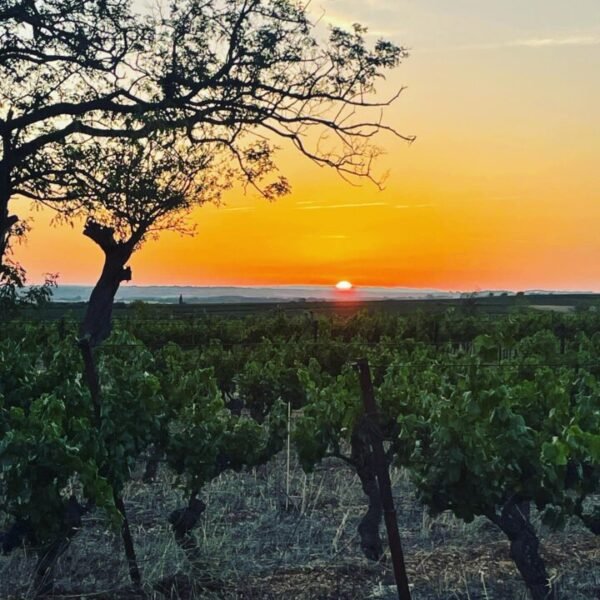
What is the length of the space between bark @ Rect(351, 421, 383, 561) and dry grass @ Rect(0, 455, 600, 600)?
0.53 feet

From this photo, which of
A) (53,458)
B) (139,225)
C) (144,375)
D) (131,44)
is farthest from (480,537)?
(139,225)

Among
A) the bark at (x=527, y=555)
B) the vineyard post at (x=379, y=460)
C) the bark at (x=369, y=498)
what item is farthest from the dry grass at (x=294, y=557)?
the vineyard post at (x=379, y=460)

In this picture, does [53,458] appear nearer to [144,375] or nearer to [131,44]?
[144,375]

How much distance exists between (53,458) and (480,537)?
14.0 feet

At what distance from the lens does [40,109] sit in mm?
16422

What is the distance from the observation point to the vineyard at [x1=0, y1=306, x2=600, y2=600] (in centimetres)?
605

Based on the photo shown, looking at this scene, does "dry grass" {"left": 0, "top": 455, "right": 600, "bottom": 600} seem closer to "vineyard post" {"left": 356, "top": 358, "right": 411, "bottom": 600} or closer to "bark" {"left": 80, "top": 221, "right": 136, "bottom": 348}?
"vineyard post" {"left": 356, "top": 358, "right": 411, "bottom": 600}

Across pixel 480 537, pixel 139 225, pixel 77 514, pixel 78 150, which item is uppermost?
pixel 78 150

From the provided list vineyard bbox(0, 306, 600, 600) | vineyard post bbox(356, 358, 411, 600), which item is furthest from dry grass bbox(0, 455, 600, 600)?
vineyard post bbox(356, 358, 411, 600)

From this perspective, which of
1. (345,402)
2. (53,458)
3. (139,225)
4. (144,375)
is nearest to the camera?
(53,458)

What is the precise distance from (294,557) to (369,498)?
2.80 ft

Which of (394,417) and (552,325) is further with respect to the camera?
(552,325)

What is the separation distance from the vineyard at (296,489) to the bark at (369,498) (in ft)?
0.04

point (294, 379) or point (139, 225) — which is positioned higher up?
point (139, 225)
